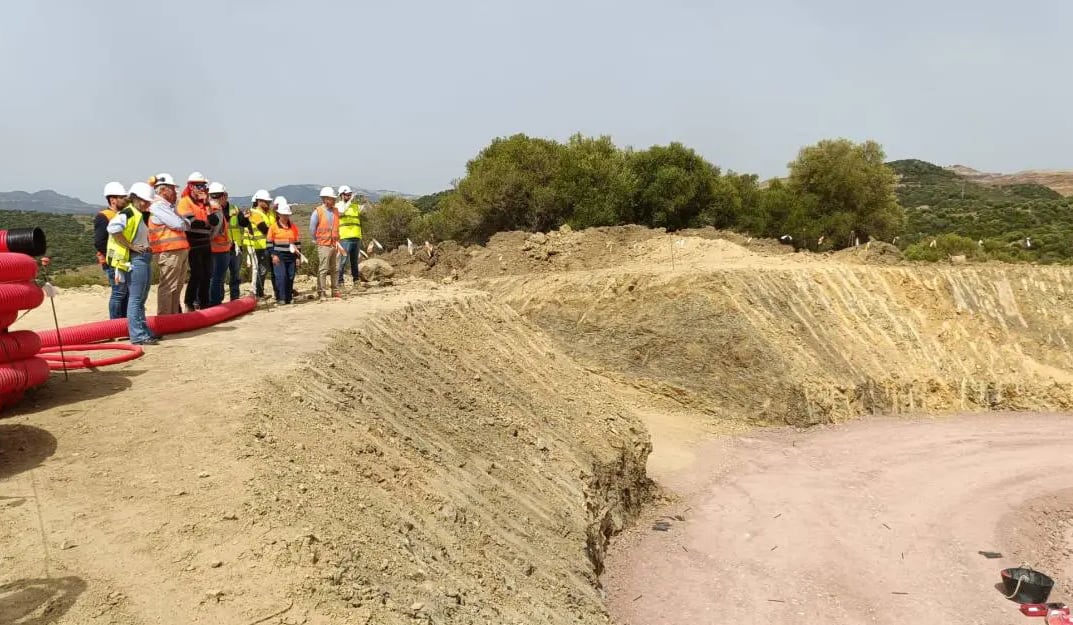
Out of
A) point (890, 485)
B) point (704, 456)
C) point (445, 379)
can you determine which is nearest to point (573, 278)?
point (704, 456)

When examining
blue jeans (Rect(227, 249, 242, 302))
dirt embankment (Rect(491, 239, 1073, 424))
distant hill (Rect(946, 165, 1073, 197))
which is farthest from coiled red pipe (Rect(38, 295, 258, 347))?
distant hill (Rect(946, 165, 1073, 197))

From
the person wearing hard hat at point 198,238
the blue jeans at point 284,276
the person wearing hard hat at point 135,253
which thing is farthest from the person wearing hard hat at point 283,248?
the person wearing hard hat at point 135,253

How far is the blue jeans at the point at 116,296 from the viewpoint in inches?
333

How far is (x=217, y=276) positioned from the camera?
10719 mm

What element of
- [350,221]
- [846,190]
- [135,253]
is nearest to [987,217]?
[846,190]

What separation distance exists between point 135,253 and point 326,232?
3858mm

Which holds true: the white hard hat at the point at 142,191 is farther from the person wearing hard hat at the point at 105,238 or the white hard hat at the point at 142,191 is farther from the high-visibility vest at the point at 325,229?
the high-visibility vest at the point at 325,229

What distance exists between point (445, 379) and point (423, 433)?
1.77 meters

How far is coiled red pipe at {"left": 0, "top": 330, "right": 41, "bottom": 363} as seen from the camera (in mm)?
5488

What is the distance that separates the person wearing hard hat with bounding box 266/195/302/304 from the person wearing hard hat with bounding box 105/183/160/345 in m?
3.29

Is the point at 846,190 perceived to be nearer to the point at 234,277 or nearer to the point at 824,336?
the point at 824,336

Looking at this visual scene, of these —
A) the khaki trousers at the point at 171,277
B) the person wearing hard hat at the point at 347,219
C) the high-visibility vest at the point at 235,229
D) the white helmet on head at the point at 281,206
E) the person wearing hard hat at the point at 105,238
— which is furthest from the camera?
the person wearing hard hat at the point at 347,219

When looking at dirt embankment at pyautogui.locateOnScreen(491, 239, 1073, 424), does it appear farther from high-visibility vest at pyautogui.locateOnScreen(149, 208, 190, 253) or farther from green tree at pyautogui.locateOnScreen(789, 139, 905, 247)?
green tree at pyautogui.locateOnScreen(789, 139, 905, 247)

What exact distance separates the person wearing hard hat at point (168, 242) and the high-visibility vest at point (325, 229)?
110 inches
